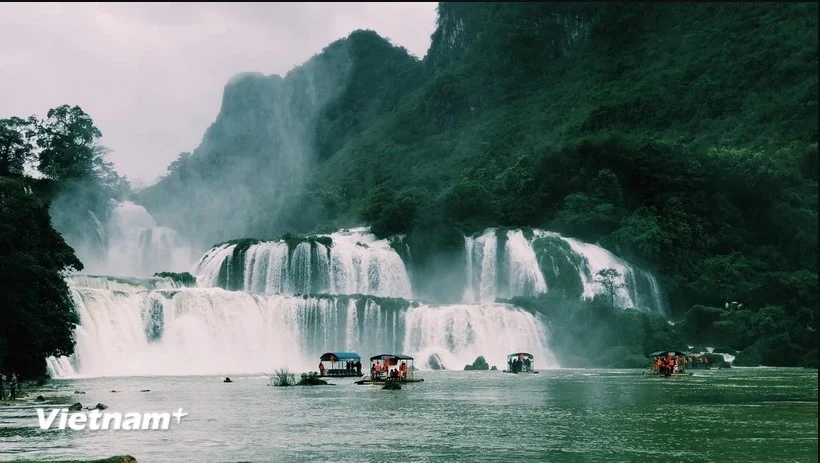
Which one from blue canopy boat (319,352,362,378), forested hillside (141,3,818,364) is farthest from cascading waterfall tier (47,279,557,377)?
forested hillside (141,3,818,364)

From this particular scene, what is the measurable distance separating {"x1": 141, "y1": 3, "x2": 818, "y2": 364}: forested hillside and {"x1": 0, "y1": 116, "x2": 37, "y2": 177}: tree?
108ft

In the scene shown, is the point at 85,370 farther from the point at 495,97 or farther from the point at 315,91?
the point at 315,91

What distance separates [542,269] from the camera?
8275 cm

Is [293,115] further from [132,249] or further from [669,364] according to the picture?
[669,364]

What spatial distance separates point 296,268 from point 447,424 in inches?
2059

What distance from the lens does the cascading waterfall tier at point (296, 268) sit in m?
77.2

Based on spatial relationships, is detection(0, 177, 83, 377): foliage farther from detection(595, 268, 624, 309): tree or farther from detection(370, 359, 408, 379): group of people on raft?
detection(595, 268, 624, 309): tree

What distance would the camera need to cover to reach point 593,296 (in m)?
80.1

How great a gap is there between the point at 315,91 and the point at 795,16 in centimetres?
8730

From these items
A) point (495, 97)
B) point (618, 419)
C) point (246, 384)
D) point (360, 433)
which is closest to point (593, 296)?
point (246, 384)

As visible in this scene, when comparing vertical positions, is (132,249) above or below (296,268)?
above

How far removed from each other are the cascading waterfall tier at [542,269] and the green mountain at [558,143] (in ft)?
8.13

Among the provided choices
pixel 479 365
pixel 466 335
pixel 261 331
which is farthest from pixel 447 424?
pixel 466 335

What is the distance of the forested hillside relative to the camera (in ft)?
291
